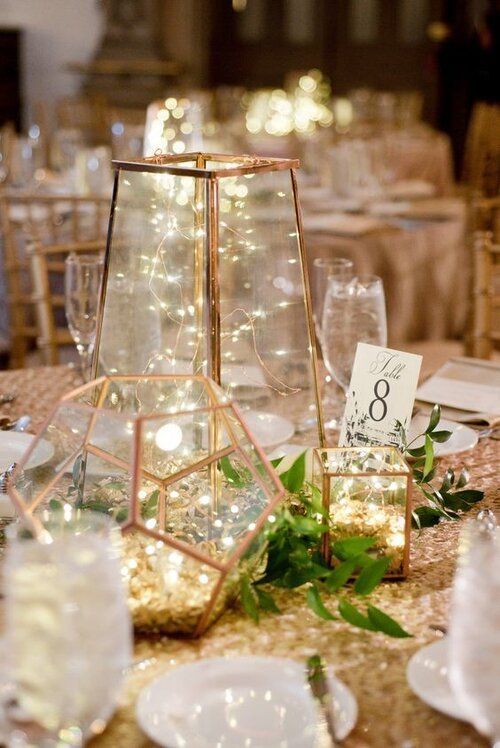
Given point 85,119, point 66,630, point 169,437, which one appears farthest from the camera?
point 85,119

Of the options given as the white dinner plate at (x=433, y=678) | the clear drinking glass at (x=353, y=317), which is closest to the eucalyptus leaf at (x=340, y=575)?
the white dinner plate at (x=433, y=678)

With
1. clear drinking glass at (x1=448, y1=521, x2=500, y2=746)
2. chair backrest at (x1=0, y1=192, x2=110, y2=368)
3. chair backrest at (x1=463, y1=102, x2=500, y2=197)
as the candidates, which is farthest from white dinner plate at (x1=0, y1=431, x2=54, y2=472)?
chair backrest at (x1=463, y1=102, x2=500, y2=197)

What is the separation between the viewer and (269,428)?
4.93ft

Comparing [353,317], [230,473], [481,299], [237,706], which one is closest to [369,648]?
[237,706]

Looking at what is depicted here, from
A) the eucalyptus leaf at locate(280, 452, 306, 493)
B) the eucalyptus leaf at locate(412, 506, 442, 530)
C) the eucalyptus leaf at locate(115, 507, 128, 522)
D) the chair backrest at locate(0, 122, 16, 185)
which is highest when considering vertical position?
the chair backrest at locate(0, 122, 16, 185)

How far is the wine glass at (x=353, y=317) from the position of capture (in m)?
1.59

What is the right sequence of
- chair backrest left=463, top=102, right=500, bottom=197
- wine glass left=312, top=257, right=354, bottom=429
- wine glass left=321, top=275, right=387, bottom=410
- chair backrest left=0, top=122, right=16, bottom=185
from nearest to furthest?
wine glass left=321, top=275, right=387, bottom=410, wine glass left=312, top=257, right=354, bottom=429, chair backrest left=0, top=122, right=16, bottom=185, chair backrest left=463, top=102, right=500, bottom=197

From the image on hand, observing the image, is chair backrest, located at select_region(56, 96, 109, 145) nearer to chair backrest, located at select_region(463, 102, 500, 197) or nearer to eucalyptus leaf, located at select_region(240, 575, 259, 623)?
chair backrest, located at select_region(463, 102, 500, 197)

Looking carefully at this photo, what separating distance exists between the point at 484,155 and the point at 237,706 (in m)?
4.91

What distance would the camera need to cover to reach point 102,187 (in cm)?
436

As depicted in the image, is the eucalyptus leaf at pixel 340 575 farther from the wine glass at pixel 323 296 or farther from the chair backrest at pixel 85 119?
the chair backrest at pixel 85 119

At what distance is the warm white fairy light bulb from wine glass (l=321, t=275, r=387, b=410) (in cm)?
59

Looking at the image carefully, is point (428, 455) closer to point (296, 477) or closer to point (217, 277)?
point (296, 477)

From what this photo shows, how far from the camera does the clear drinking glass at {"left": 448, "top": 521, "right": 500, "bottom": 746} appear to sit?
0.69 metres
